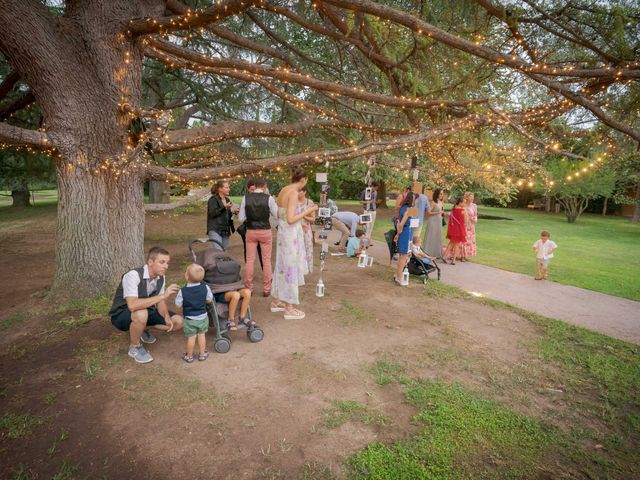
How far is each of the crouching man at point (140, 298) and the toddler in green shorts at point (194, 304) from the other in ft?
0.46

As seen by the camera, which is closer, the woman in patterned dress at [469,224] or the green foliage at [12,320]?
the green foliage at [12,320]

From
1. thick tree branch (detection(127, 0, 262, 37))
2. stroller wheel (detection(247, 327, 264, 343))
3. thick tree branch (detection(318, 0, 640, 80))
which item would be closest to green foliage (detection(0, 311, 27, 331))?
stroller wheel (detection(247, 327, 264, 343))

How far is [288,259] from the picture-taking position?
5086mm

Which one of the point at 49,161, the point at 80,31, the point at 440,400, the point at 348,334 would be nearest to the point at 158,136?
the point at 80,31

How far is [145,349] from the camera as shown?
13.4 feet

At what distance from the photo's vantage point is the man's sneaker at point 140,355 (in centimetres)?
381

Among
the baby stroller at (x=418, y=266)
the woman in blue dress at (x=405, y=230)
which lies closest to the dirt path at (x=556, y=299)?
the baby stroller at (x=418, y=266)

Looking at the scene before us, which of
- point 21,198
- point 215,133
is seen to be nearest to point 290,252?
point 215,133

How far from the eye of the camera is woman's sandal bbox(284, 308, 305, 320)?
16.9 ft

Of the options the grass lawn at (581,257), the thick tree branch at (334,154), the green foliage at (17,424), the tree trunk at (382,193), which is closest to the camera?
the green foliage at (17,424)

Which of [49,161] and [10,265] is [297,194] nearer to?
[10,265]

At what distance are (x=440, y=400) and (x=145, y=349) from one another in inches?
132

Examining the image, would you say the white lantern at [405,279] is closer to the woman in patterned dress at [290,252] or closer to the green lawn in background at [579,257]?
the woman in patterned dress at [290,252]

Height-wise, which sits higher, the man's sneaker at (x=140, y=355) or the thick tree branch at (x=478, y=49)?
the thick tree branch at (x=478, y=49)
